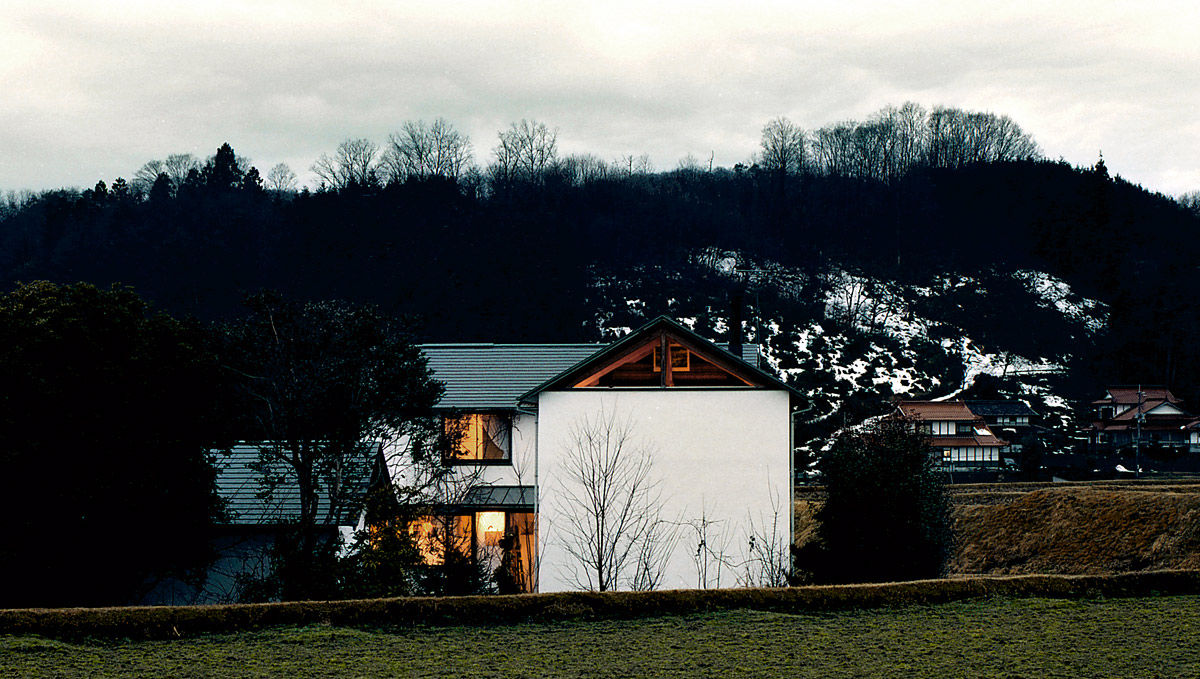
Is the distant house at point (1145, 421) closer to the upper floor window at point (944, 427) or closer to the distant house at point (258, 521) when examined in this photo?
the upper floor window at point (944, 427)

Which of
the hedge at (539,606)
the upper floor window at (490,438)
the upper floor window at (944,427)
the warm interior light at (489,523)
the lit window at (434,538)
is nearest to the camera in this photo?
the hedge at (539,606)

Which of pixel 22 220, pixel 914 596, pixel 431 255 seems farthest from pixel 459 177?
pixel 914 596

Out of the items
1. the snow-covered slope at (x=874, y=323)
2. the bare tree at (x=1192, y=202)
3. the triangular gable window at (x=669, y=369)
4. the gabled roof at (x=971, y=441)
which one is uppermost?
the bare tree at (x=1192, y=202)

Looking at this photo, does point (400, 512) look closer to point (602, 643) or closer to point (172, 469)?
point (172, 469)

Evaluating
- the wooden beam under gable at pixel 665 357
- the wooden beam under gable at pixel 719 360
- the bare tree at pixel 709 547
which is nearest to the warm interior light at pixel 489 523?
the bare tree at pixel 709 547

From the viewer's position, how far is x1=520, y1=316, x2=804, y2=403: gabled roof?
19.6 metres

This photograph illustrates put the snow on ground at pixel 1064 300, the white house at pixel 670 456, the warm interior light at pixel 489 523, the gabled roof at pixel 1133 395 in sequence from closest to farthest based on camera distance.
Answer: the white house at pixel 670 456
the warm interior light at pixel 489 523
the gabled roof at pixel 1133 395
the snow on ground at pixel 1064 300

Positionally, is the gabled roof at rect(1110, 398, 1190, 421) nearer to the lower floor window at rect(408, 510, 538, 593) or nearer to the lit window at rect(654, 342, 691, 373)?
the lower floor window at rect(408, 510, 538, 593)

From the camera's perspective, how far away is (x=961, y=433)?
204 ft

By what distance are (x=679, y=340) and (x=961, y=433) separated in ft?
160

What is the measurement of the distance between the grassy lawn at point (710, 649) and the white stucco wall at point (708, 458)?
26.2 feet

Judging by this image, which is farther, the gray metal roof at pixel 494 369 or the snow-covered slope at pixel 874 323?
the snow-covered slope at pixel 874 323

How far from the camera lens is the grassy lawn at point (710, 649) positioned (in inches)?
350

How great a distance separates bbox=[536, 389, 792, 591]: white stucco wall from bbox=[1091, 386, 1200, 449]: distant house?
5549 centimetres
